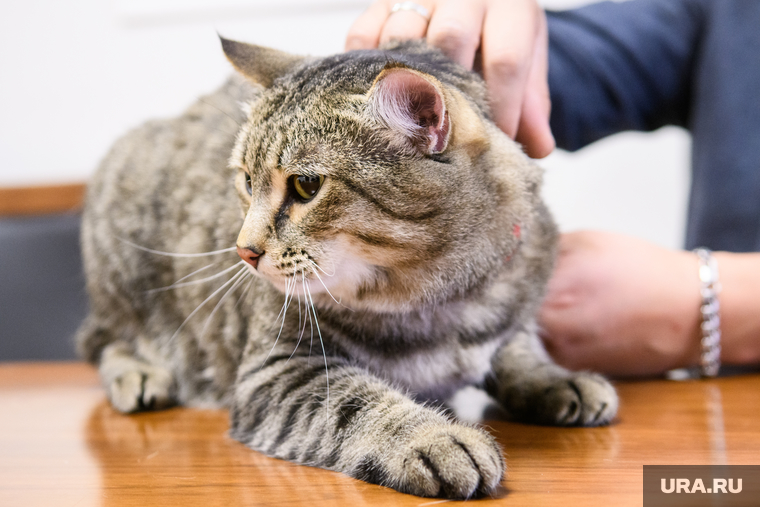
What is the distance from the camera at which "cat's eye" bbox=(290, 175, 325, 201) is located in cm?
74

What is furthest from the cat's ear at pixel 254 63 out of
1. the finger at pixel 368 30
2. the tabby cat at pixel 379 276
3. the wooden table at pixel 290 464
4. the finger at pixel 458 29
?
the wooden table at pixel 290 464

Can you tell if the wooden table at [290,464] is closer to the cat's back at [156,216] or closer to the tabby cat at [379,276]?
the tabby cat at [379,276]

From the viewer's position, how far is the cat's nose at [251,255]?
2.50 ft

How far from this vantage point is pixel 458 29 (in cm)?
88

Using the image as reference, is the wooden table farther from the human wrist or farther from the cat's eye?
the cat's eye

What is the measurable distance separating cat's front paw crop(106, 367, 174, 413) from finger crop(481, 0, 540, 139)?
0.73 m

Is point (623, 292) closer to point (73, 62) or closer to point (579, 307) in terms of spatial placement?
point (579, 307)

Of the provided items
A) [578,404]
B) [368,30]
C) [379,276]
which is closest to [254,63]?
[368,30]

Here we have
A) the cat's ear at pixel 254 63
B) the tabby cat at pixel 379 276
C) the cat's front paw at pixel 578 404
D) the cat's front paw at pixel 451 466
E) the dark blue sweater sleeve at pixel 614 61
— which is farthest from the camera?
the dark blue sweater sleeve at pixel 614 61

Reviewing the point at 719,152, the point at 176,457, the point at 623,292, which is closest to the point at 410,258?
the point at 176,457

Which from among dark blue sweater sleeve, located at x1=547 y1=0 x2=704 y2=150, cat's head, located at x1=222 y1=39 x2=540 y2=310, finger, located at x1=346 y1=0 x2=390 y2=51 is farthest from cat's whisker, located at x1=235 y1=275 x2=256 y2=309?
dark blue sweater sleeve, located at x1=547 y1=0 x2=704 y2=150

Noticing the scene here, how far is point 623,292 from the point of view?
3.46 ft

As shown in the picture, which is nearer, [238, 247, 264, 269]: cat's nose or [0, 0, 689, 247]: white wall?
[238, 247, 264, 269]: cat's nose

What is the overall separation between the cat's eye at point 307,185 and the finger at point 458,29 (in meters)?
0.32
